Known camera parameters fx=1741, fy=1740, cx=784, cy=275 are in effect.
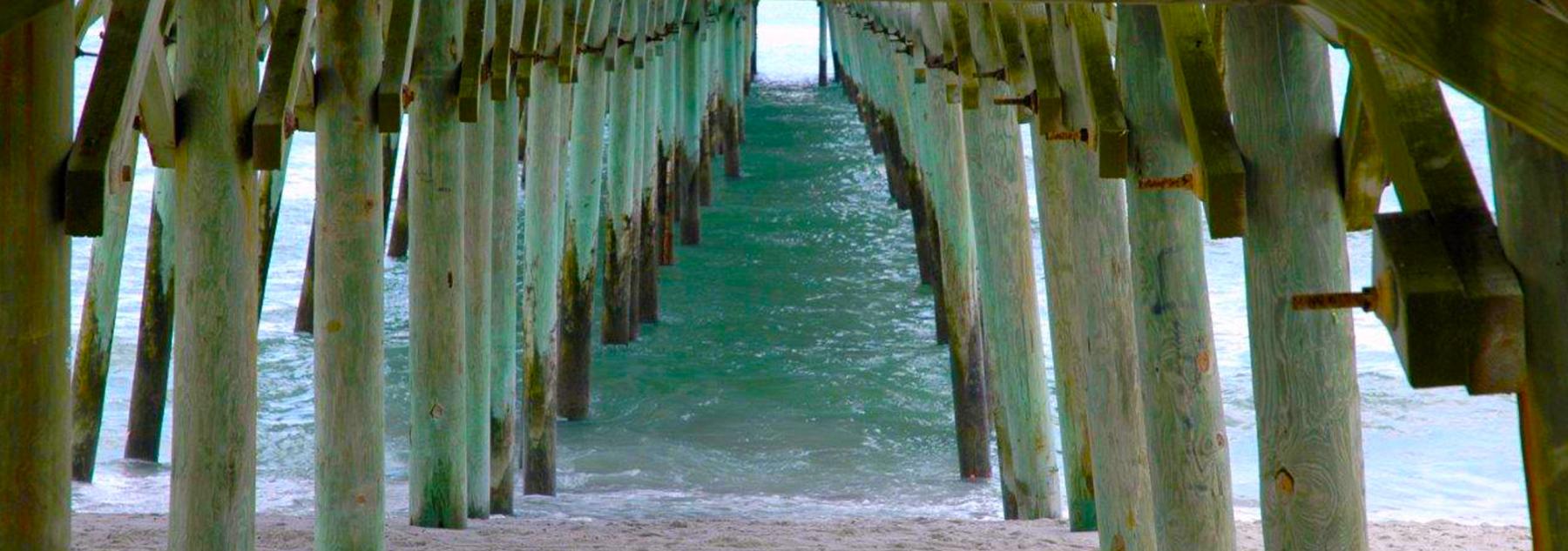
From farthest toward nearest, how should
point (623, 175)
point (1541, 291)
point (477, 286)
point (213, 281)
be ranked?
point (623, 175), point (477, 286), point (213, 281), point (1541, 291)

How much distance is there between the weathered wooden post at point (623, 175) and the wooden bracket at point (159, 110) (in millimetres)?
6361

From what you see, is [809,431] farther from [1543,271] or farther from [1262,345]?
[1543,271]

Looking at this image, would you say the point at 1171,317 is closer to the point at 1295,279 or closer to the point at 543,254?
the point at 1295,279

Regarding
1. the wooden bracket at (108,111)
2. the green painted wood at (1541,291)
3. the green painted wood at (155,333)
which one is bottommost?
the green painted wood at (155,333)

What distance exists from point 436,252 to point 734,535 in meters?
1.41

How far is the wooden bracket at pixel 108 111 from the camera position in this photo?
9.33 ft

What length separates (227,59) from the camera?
3.62 m

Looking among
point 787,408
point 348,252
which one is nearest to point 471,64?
point 348,252

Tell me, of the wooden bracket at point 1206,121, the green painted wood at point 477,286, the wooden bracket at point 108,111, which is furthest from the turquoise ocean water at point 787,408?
the wooden bracket at point 1206,121

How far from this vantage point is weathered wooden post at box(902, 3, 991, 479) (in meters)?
7.87

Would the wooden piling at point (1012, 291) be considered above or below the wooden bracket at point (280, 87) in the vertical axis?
below

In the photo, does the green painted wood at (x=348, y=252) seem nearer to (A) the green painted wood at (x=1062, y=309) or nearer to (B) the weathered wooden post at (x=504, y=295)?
(A) the green painted wood at (x=1062, y=309)

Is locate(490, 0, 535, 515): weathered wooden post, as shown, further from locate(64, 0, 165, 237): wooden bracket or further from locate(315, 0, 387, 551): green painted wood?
locate(64, 0, 165, 237): wooden bracket

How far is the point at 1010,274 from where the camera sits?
6.42m
